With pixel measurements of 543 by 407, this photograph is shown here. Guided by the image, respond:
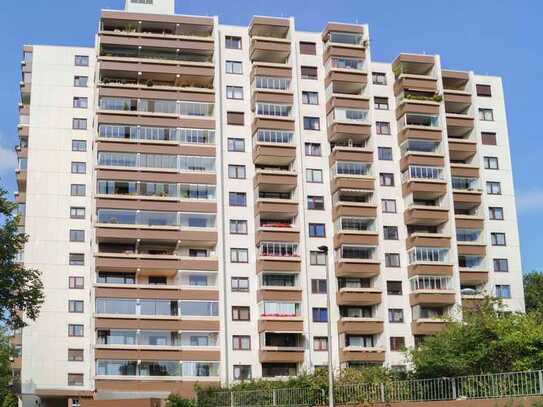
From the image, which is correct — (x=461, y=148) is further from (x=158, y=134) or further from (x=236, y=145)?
(x=158, y=134)

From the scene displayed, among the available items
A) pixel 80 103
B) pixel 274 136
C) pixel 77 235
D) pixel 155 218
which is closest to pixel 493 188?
pixel 274 136

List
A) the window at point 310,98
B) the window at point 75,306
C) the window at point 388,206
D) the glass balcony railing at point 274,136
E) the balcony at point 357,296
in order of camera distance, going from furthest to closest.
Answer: the window at point 310,98 → the window at point 75,306 → the window at point 388,206 → the glass balcony railing at point 274,136 → the balcony at point 357,296

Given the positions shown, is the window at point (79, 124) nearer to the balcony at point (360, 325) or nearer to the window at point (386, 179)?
the window at point (386, 179)

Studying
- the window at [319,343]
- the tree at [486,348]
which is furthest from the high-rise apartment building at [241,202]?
the tree at [486,348]

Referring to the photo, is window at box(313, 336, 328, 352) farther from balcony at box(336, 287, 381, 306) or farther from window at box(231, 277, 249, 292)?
window at box(231, 277, 249, 292)

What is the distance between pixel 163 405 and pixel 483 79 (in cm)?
4953

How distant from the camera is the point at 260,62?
289ft

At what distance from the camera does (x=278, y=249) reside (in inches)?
3253

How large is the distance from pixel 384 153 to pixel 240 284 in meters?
19.4

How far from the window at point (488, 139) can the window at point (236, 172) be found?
83.9 feet

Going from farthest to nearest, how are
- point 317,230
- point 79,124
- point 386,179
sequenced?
point 79,124, point 386,179, point 317,230

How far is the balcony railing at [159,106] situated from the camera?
85.9 metres

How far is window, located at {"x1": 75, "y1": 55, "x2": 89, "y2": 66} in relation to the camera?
93250 millimetres

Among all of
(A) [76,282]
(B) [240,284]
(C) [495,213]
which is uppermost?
(C) [495,213]
